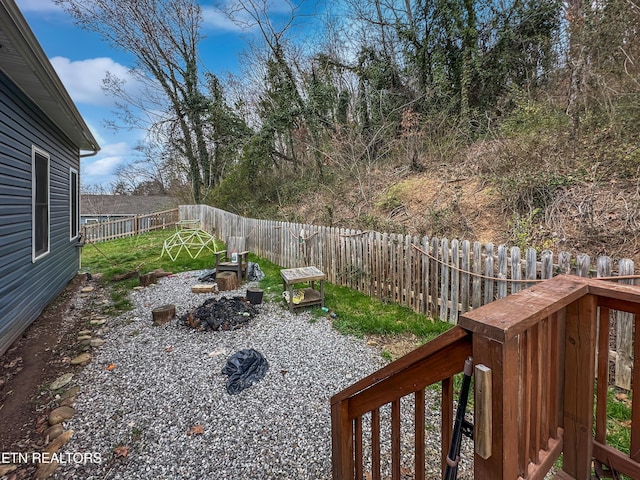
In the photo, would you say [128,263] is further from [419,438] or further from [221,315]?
[419,438]

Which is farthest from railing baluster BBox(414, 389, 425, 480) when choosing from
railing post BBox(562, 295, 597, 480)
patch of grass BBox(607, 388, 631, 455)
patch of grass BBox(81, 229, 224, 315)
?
patch of grass BBox(81, 229, 224, 315)

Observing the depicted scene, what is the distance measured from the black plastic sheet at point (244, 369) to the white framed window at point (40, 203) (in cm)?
362

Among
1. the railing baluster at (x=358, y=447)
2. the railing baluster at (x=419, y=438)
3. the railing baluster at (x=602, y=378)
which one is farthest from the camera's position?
the railing baluster at (x=358, y=447)

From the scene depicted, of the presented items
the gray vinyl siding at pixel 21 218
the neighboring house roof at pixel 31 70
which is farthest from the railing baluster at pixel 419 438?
the gray vinyl siding at pixel 21 218

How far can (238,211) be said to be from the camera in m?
12.6

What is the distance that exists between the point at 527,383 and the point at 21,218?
5603 mm

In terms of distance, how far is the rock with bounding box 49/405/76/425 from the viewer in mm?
2355

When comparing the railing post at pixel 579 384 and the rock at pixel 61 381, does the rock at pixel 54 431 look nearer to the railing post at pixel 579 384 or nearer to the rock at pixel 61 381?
the rock at pixel 61 381

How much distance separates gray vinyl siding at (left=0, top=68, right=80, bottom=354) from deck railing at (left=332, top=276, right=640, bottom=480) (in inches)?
171

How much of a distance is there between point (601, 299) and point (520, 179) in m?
4.32

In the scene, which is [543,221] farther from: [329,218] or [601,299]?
[329,218]

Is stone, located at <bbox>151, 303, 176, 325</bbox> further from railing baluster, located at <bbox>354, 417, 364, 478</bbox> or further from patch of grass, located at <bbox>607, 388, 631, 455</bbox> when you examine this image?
patch of grass, located at <bbox>607, 388, 631, 455</bbox>

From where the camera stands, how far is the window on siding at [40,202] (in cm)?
435

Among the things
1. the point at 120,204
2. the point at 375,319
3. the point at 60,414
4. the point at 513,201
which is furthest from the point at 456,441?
the point at 120,204
